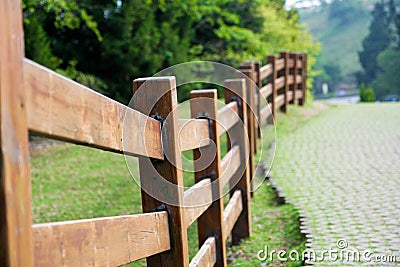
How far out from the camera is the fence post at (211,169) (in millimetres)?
3766

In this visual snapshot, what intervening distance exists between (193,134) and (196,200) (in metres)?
0.36

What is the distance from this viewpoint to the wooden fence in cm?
138

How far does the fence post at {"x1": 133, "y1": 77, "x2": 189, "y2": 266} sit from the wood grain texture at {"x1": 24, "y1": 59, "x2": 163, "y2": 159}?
0.26m

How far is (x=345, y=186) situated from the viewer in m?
6.15

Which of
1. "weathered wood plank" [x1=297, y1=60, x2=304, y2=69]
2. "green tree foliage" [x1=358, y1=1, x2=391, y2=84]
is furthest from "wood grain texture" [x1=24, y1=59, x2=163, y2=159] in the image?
"green tree foliage" [x1=358, y1=1, x2=391, y2=84]

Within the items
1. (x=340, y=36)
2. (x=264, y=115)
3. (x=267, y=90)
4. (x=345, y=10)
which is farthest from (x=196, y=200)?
(x=345, y=10)

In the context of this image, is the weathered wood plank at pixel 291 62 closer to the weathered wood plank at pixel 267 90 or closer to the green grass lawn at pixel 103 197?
the green grass lawn at pixel 103 197

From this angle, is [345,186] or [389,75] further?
[389,75]

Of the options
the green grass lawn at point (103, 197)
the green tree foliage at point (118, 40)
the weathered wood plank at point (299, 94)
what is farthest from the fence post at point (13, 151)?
the weathered wood plank at point (299, 94)

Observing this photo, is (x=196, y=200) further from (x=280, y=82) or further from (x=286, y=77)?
(x=286, y=77)

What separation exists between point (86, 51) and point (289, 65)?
14.6 feet

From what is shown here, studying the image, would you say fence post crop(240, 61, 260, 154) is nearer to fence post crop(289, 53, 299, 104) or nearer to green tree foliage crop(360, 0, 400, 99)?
fence post crop(289, 53, 299, 104)

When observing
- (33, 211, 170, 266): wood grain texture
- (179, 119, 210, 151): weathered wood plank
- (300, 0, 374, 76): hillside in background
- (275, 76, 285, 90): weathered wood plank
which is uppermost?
(300, 0, 374, 76): hillside in background

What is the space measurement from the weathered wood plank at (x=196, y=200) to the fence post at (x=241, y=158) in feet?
4.43
